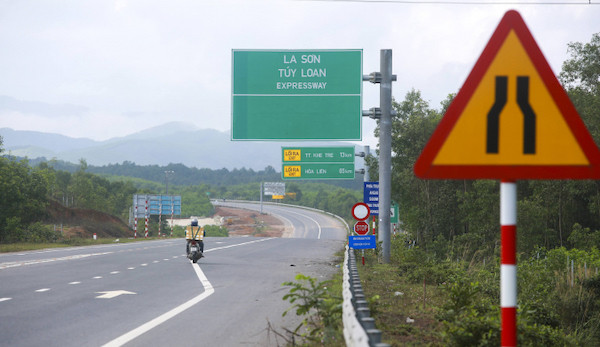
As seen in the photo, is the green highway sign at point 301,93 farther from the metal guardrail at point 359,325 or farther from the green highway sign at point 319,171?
the green highway sign at point 319,171

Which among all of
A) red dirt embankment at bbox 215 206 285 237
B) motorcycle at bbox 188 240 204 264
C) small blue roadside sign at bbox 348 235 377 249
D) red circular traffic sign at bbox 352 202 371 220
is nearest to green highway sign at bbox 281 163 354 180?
motorcycle at bbox 188 240 204 264

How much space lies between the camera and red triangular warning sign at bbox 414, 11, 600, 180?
12.9 feet

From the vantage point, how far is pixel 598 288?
16.9m

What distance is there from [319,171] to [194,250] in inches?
678

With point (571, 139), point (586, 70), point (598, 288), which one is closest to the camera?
point (571, 139)

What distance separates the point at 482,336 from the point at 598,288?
10929mm

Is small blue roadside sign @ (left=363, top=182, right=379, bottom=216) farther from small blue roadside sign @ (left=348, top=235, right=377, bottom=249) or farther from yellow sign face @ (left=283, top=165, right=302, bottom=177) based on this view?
yellow sign face @ (left=283, top=165, right=302, bottom=177)

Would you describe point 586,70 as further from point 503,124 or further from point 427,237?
point 503,124

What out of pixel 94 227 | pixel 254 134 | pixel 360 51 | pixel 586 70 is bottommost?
pixel 94 227

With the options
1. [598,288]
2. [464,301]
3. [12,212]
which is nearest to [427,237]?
[598,288]

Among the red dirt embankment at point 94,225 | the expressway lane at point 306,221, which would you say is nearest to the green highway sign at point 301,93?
the red dirt embankment at point 94,225

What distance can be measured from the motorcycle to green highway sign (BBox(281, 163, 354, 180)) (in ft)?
53.2

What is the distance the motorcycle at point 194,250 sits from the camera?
83.4 ft

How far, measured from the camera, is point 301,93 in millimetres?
23531
